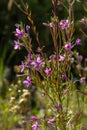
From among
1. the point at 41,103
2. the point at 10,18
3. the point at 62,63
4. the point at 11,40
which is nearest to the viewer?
the point at 62,63

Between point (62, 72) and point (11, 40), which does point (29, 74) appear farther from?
point (11, 40)

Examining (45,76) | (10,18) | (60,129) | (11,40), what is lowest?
(60,129)

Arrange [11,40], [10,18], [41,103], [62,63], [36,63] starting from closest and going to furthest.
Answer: [36,63] → [62,63] → [11,40] → [41,103] → [10,18]

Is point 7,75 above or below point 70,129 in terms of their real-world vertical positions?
above

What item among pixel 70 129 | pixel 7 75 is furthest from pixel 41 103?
pixel 70 129

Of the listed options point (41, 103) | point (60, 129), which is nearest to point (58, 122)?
point (60, 129)

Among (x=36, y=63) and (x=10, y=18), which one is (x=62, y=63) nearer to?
(x=36, y=63)

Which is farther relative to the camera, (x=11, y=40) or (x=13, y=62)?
(x=13, y=62)

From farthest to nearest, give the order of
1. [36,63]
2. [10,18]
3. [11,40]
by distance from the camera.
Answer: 1. [10,18]
2. [11,40]
3. [36,63]

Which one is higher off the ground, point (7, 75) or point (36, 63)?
point (7, 75)
